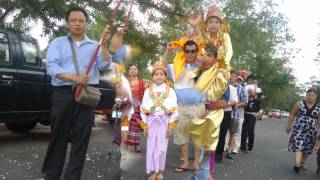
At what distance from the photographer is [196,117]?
5703mm

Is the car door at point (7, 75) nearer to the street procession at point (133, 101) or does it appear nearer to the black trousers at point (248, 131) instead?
the street procession at point (133, 101)

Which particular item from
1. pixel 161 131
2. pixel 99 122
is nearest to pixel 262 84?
pixel 99 122

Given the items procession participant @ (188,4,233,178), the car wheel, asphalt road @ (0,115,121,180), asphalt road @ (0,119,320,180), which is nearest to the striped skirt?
asphalt road @ (0,119,320,180)

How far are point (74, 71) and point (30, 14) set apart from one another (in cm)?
430

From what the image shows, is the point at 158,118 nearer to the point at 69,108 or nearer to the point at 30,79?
the point at 69,108

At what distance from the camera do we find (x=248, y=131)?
10.7 meters

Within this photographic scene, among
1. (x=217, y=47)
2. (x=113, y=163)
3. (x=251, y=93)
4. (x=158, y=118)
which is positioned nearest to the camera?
(x=217, y=47)

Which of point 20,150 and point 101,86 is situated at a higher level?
point 101,86

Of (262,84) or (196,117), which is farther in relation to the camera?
(262,84)

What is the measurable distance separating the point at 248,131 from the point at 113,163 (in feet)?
14.2

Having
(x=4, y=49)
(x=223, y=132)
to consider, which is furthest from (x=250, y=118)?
(x=4, y=49)

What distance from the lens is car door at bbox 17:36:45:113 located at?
328 inches

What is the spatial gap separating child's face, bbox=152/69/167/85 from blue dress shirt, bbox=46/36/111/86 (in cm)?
108

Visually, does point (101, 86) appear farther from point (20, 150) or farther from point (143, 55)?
point (20, 150)
